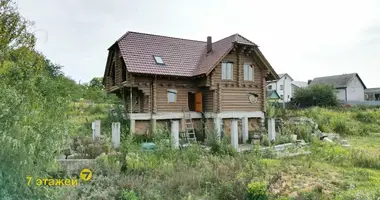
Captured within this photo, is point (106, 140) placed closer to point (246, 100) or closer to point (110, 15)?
point (110, 15)

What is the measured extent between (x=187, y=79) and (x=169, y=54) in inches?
73.1

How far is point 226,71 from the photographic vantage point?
15484 mm

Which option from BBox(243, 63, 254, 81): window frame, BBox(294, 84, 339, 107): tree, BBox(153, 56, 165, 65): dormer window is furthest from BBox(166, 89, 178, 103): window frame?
BBox(294, 84, 339, 107): tree

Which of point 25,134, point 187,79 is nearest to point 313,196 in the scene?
point 25,134

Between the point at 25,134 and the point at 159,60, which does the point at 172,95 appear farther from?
the point at 25,134

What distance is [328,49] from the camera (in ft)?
65.5

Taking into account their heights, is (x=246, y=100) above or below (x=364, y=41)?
below

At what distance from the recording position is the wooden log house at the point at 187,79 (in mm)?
14312

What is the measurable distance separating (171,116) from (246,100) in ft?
15.5

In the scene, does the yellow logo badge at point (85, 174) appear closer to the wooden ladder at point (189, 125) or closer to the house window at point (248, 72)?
the wooden ladder at point (189, 125)

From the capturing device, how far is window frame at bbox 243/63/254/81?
16.2 meters

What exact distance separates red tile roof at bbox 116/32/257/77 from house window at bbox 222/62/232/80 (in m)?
0.77

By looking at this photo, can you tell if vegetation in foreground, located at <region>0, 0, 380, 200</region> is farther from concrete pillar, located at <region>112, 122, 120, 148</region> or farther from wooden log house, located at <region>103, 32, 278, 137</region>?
wooden log house, located at <region>103, 32, 278, 137</region>

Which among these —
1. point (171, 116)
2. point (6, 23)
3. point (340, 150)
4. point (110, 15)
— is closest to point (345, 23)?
point (340, 150)
